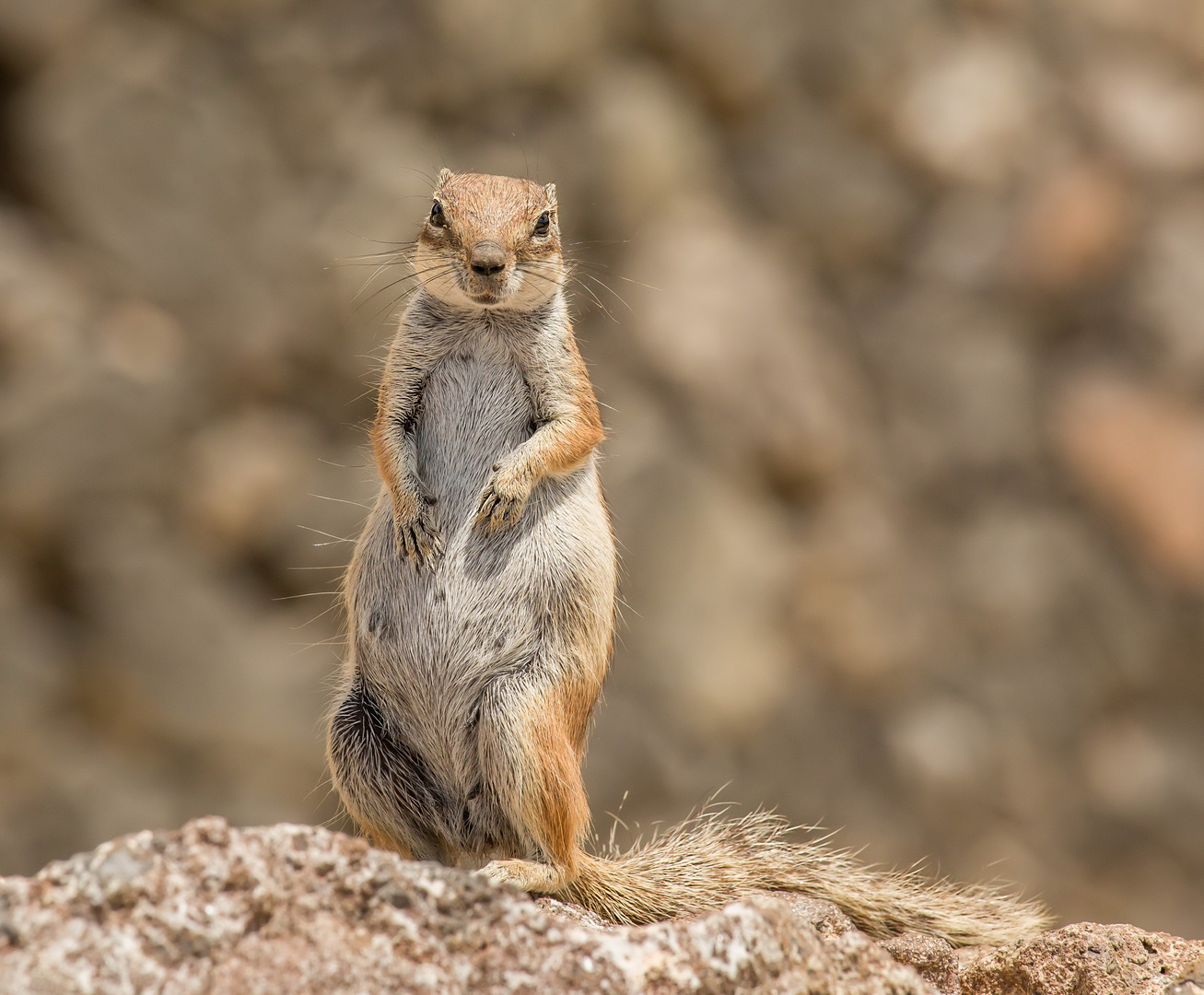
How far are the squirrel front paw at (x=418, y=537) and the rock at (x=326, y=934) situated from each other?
1.53m

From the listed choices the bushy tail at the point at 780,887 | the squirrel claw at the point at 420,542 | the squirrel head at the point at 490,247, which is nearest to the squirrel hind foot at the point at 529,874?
the bushy tail at the point at 780,887

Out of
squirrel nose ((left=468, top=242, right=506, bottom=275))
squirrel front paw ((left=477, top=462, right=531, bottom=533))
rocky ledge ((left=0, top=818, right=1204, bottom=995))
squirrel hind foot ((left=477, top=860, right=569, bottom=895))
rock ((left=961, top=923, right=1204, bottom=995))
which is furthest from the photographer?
squirrel front paw ((left=477, top=462, right=531, bottom=533))

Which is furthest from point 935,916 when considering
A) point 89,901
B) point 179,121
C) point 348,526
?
point 179,121

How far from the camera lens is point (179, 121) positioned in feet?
36.6

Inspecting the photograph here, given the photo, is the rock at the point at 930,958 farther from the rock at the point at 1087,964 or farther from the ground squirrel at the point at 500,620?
the ground squirrel at the point at 500,620

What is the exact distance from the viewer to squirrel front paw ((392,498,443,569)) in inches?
163

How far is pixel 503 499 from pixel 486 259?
0.72m

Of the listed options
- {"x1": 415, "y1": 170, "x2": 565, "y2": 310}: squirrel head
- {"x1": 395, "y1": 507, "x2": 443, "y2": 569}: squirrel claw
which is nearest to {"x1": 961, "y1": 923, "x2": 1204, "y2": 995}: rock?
{"x1": 395, "y1": 507, "x2": 443, "y2": 569}: squirrel claw

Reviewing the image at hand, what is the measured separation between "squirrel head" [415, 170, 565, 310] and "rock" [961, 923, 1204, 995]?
2.38 m

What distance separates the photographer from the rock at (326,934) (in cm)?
234

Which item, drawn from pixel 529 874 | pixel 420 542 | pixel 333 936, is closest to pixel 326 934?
pixel 333 936

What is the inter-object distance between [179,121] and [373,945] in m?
10.0

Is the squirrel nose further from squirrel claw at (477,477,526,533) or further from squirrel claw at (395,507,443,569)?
squirrel claw at (395,507,443,569)

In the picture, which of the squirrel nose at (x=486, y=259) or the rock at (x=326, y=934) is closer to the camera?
the rock at (x=326, y=934)
